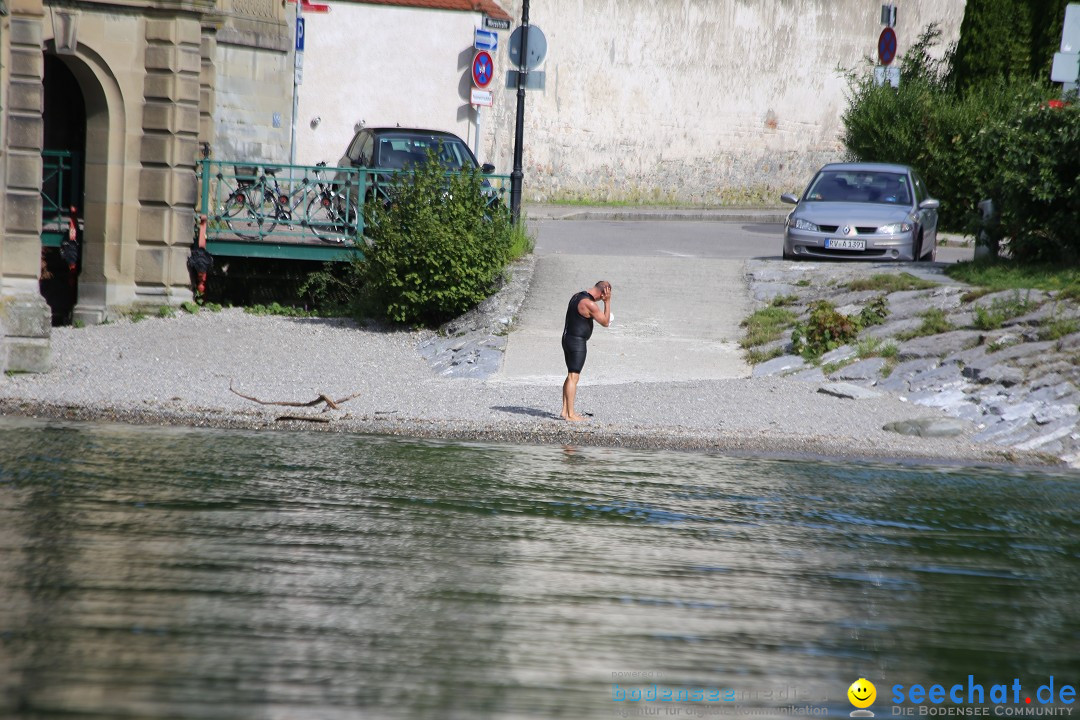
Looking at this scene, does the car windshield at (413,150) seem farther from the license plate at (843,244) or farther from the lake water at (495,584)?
the lake water at (495,584)

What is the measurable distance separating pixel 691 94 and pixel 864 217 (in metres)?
15.1

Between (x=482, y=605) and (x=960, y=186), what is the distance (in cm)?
2380

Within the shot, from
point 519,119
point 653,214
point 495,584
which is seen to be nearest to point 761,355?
point 519,119

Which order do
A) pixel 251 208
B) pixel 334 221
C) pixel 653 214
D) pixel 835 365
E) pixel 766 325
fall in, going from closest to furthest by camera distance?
pixel 835 365
pixel 766 325
pixel 251 208
pixel 334 221
pixel 653 214

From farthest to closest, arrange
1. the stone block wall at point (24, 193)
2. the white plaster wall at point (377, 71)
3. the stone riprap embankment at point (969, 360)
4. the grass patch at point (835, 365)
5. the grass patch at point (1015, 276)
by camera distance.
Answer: the white plaster wall at point (377, 71) < the grass patch at point (1015, 276) < the grass patch at point (835, 365) < the stone block wall at point (24, 193) < the stone riprap embankment at point (969, 360)

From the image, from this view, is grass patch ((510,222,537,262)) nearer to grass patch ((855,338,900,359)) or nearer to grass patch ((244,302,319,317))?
grass patch ((244,302,319,317))

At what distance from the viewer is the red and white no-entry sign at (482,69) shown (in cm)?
2942

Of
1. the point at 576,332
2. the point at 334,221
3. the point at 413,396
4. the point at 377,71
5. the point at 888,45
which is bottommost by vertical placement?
the point at 413,396

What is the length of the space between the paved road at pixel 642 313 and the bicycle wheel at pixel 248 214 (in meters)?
3.70

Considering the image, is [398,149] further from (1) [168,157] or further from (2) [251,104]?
(1) [168,157]

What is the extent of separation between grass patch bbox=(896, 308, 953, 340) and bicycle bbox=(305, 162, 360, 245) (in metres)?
7.38

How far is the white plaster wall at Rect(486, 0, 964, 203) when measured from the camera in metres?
32.5

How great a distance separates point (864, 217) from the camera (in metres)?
19.3

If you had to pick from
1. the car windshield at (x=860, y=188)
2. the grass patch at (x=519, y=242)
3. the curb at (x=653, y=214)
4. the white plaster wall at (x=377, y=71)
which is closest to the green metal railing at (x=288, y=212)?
the grass patch at (x=519, y=242)
